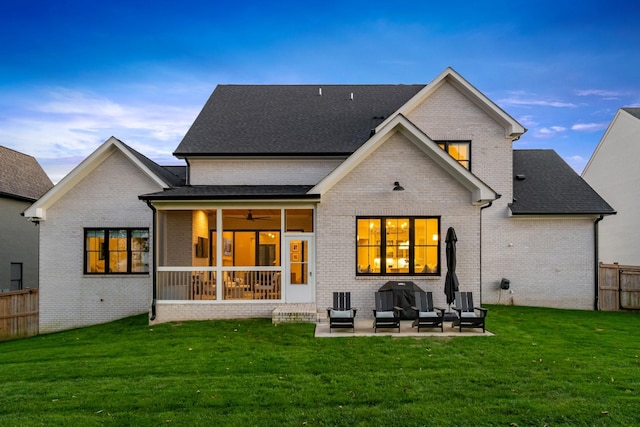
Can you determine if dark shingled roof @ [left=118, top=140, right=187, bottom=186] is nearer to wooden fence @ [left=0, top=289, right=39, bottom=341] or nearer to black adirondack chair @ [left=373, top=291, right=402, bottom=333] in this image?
wooden fence @ [left=0, top=289, right=39, bottom=341]

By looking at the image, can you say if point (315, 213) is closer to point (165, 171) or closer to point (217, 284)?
point (217, 284)

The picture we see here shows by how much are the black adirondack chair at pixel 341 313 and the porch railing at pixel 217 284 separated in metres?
2.32

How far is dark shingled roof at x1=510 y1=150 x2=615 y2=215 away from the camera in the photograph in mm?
16859

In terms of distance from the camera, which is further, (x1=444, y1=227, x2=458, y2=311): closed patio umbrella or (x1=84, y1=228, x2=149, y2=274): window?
(x1=84, y1=228, x2=149, y2=274): window

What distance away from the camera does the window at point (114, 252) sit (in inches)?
616

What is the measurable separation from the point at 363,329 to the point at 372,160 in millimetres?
5226

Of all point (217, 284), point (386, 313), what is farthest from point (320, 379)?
point (217, 284)

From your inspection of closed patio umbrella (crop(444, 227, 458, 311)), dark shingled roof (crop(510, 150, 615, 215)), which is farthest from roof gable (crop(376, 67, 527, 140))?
closed patio umbrella (crop(444, 227, 458, 311))

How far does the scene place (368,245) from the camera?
13.7 metres

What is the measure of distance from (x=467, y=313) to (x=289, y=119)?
11.1m

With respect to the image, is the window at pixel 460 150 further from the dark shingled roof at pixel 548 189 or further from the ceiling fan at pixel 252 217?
the ceiling fan at pixel 252 217

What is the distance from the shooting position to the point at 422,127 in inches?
681

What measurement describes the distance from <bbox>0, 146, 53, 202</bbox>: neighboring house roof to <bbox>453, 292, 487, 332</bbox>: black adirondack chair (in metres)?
23.8

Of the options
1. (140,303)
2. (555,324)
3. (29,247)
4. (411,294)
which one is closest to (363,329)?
(411,294)
